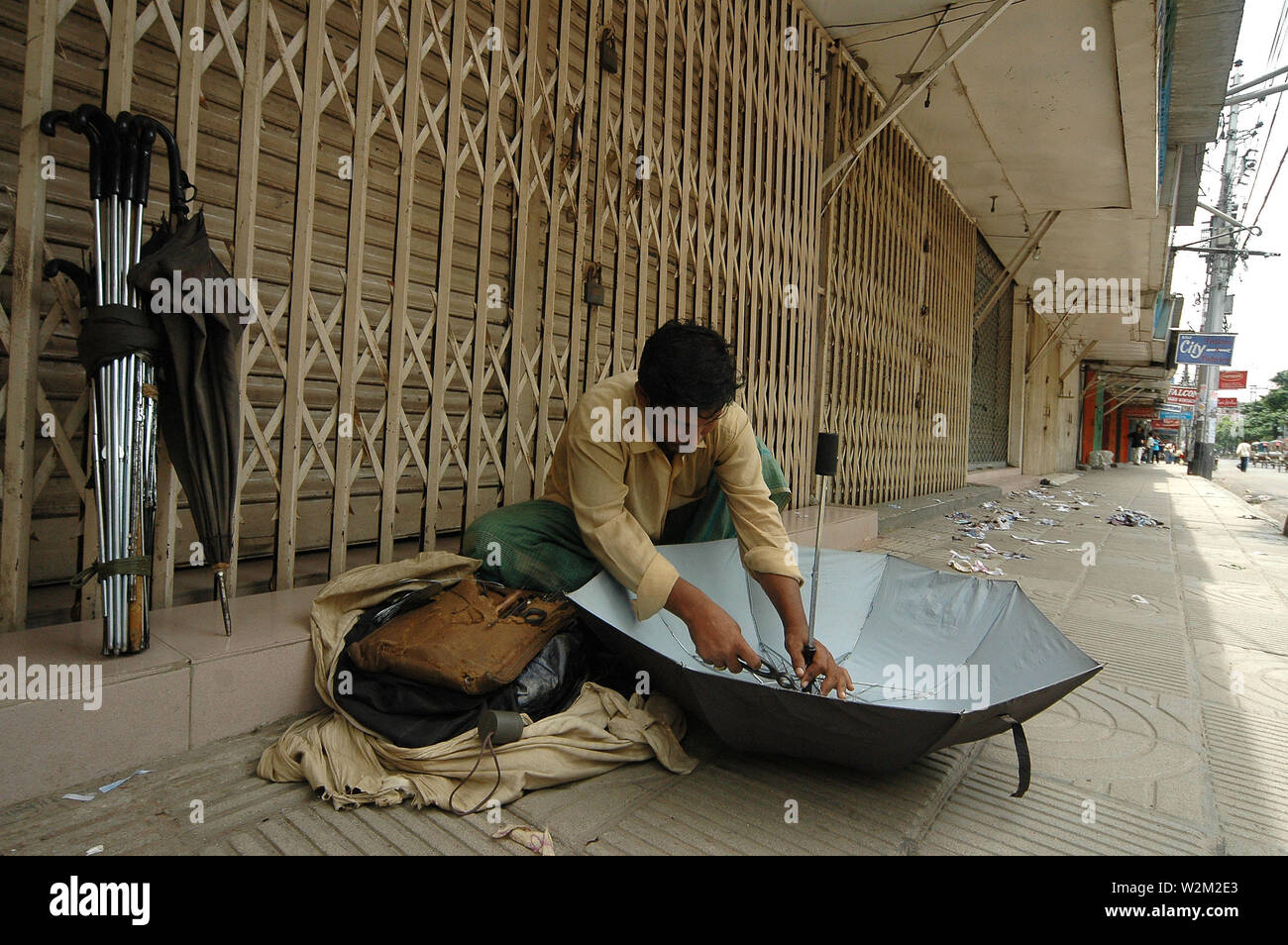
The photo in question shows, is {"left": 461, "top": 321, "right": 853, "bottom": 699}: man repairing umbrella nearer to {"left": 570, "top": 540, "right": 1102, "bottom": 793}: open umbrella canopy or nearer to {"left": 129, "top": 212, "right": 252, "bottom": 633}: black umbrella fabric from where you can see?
{"left": 570, "top": 540, "right": 1102, "bottom": 793}: open umbrella canopy

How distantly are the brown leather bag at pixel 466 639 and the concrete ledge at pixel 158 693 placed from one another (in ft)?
0.87

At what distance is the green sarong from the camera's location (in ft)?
8.16

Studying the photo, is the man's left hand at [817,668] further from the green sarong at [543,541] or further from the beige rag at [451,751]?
the green sarong at [543,541]

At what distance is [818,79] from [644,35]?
2.38 metres

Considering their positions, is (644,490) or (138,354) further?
(644,490)

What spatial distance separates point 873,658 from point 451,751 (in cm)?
139

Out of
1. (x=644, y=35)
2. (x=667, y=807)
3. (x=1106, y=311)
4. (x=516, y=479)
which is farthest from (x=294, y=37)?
(x=1106, y=311)

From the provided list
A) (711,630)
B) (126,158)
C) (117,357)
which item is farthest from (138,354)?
(711,630)

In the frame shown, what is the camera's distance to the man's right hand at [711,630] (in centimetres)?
188

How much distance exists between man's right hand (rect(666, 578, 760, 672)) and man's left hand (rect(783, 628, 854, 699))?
154 millimetres

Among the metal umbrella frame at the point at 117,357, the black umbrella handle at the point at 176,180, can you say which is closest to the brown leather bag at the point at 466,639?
the metal umbrella frame at the point at 117,357

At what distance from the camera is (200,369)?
1.85 metres

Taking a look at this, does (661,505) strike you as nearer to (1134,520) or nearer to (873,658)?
(873,658)
